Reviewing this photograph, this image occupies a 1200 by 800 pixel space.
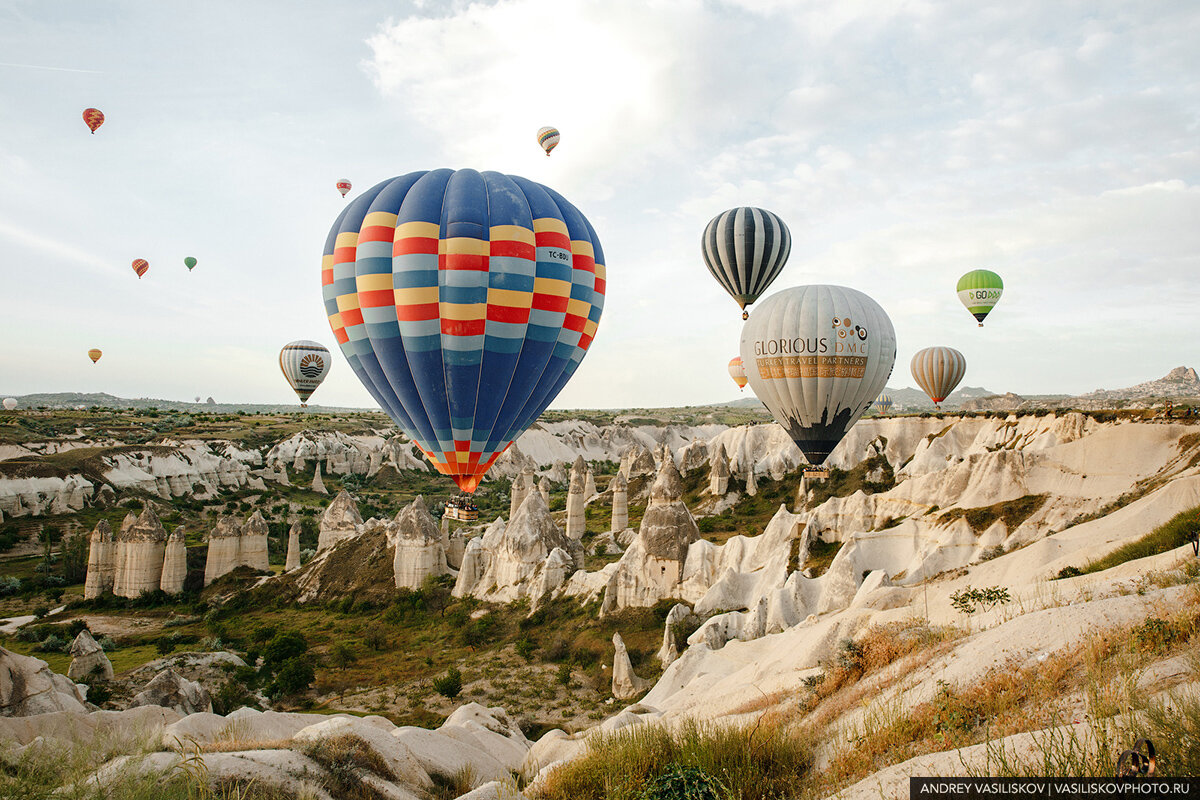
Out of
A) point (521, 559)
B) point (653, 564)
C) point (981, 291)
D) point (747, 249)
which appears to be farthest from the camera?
point (981, 291)

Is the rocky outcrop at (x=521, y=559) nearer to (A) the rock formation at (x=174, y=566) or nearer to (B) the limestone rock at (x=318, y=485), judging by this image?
(A) the rock formation at (x=174, y=566)

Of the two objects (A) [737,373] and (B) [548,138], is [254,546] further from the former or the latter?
(A) [737,373]

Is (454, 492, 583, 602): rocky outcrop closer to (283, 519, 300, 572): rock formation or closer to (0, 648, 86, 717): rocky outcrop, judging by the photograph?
(283, 519, 300, 572): rock formation

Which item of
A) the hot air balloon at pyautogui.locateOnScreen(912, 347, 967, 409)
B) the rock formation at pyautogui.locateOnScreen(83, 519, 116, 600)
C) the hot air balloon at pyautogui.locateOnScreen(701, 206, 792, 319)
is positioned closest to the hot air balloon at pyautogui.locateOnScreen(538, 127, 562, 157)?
the hot air balloon at pyautogui.locateOnScreen(701, 206, 792, 319)

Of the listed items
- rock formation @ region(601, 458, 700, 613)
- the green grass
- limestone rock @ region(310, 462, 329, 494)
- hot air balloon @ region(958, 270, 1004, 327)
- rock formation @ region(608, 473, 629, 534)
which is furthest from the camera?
limestone rock @ region(310, 462, 329, 494)

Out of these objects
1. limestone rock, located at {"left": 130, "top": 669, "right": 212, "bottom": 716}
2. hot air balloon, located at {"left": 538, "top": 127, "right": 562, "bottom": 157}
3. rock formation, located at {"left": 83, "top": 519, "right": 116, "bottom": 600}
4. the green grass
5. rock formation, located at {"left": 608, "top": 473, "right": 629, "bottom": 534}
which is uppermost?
hot air balloon, located at {"left": 538, "top": 127, "right": 562, "bottom": 157}

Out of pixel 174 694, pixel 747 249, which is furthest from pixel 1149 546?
pixel 174 694

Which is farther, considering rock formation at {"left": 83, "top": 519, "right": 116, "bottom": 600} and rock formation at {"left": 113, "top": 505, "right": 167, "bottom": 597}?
rock formation at {"left": 83, "top": 519, "right": 116, "bottom": 600}
